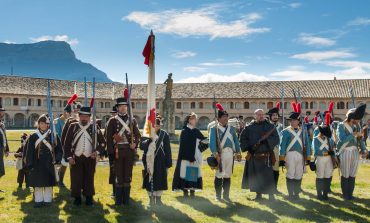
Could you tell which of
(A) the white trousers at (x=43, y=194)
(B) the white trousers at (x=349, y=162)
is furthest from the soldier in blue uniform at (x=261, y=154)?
(A) the white trousers at (x=43, y=194)

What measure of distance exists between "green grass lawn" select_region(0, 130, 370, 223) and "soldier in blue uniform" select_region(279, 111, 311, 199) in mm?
444

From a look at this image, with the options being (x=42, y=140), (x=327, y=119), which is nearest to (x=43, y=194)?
(x=42, y=140)

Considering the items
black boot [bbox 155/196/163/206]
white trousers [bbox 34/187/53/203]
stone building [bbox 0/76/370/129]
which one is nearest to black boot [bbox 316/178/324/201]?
black boot [bbox 155/196/163/206]

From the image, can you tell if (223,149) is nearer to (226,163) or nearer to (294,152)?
(226,163)

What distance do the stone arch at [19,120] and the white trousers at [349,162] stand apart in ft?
193

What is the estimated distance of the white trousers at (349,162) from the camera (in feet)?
29.2

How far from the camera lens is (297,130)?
905 cm

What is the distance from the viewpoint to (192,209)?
8133 millimetres

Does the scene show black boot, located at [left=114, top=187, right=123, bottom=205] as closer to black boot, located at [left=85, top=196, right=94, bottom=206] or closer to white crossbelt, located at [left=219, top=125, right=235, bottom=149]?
black boot, located at [left=85, top=196, right=94, bottom=206]

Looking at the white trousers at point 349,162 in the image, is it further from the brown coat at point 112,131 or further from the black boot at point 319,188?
the brown coat at point 112,131

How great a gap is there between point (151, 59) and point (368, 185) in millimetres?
6986

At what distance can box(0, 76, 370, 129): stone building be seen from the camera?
2247 inches

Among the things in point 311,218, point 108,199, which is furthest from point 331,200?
point 108,199

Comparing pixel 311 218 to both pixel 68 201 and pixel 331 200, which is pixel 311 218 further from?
pixel 68 201
